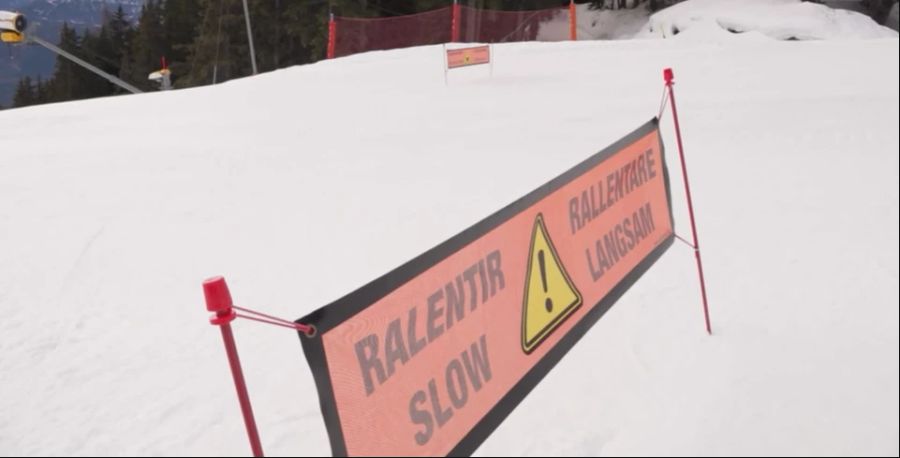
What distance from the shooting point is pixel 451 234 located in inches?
187

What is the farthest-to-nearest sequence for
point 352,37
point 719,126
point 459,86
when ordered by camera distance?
point 352,37 < point 459,86 < point 719,126

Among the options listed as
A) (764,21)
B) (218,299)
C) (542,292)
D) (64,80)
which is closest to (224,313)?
(218,299)

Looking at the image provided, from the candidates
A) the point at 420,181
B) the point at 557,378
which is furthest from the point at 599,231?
the point at 420,181

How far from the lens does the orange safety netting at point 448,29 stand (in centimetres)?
1856

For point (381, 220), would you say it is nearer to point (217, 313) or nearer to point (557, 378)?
point (557, 378)

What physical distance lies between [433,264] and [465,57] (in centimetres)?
999

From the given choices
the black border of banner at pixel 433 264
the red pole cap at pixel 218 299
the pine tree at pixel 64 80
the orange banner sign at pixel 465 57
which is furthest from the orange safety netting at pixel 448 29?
the pine tree at pixel 64 80

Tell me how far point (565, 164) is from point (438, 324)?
4.58m

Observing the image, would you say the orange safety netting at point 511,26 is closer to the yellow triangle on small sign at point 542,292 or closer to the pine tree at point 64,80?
the yellow triangle on small sign at point 542,292

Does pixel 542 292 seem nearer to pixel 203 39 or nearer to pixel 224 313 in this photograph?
pixel 224 313

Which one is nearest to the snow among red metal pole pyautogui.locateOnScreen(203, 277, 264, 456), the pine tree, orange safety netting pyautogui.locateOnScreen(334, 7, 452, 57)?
red metal pole pyautogui.locateOnScreen(203, 277, 264, 456)

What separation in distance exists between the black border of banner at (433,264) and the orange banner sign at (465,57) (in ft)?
27.8

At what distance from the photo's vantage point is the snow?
2.73 meters

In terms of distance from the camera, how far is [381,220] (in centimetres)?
520
